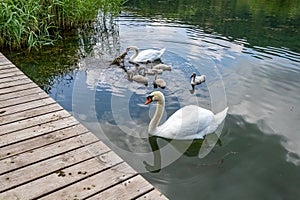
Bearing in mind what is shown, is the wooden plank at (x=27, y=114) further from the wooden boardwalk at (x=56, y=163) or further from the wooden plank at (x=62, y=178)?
the wooden plank at (x=62, y=178)

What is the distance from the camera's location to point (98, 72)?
6.15 metres

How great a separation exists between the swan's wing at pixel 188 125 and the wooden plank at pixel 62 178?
1.53 meters

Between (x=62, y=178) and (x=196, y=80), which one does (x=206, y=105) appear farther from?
(x=62, y=178)

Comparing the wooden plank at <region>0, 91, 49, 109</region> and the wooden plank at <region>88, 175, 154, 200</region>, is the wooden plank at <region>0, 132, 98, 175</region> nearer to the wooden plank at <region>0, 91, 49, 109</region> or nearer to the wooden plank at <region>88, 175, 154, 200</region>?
the wooden plank at <region>88, 175, 154, 200</region>

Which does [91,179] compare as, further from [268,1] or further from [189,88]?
[268,1]

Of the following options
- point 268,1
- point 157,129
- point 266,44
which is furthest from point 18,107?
point 268,1

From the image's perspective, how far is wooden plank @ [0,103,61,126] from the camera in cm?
297

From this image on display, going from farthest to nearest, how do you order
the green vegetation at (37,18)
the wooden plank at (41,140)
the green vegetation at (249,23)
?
1. the green vegetation at (249,23)
2. the green vegetation at (37,18)
3. the wooden plank at (41,140)

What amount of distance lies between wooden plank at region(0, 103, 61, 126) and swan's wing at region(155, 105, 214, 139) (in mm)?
1439

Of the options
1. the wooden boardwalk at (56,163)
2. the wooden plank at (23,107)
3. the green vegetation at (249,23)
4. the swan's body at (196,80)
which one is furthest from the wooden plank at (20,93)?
the green vegetation at (249,23)

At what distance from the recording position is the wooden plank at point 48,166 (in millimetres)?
2129

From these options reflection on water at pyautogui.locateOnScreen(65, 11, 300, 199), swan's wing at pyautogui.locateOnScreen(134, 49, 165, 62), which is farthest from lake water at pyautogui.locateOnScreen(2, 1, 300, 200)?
swan's wing at pyautogui.locateOnScreen(134, 49, 165, 62)

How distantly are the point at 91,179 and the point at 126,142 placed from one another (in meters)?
1.62

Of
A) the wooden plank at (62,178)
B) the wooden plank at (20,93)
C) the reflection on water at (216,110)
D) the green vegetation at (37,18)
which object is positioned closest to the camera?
the wooden plank at (62,178)
